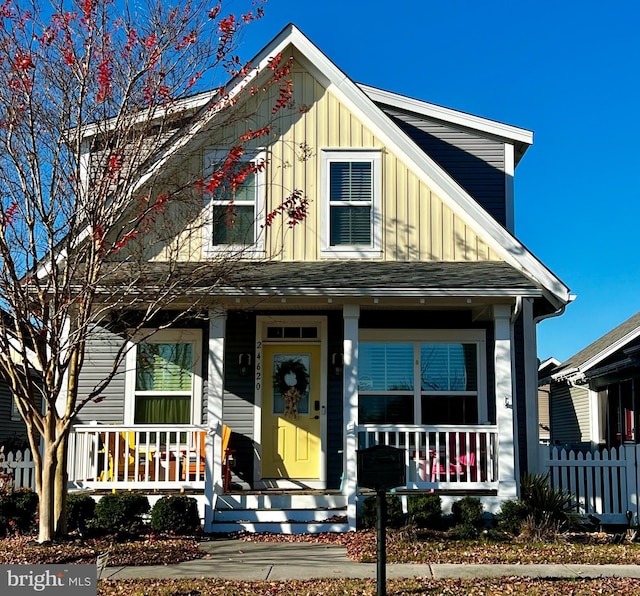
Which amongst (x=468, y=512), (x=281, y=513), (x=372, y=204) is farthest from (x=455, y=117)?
(x=281, y=513)

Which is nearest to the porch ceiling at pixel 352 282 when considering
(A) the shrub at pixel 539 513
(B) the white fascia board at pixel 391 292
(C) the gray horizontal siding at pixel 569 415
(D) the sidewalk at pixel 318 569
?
(B) the white fascia board at pixel 391 292

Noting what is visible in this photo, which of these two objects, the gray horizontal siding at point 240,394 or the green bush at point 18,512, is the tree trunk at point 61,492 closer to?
the green bush at point 18,512

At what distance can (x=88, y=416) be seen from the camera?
44.0ft

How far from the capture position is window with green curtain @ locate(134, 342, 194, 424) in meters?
13.4

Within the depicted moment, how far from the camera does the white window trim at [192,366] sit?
1327 centimetres

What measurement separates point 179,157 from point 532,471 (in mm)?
7255

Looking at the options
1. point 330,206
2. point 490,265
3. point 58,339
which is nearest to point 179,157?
point 330,206

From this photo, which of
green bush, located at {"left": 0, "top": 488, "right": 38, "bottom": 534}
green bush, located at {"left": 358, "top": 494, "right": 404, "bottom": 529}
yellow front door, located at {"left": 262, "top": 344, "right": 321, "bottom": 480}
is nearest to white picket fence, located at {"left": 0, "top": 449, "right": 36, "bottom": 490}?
green bush, located at {"left": 0, "top": 488, "right": 38, "bottom": 534}

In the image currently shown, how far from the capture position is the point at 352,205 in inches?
505

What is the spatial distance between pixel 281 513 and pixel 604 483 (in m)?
4.96

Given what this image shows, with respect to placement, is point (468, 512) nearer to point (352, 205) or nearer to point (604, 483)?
point (604, 483)

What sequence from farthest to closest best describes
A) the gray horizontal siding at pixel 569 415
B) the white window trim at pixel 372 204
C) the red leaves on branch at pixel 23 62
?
the gray horizontal siding at pixel 569 415, the white window trim at pixel 372 204, the red leaves on branch at pixel 23 62

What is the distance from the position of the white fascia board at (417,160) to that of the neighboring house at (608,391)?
17.3 feet

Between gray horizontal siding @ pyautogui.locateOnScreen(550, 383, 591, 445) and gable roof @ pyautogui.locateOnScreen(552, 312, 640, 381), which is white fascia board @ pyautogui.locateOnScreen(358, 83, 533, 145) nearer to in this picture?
gable roof @ pyautogui.locateOnScreen(552, 312, 640, 381)
